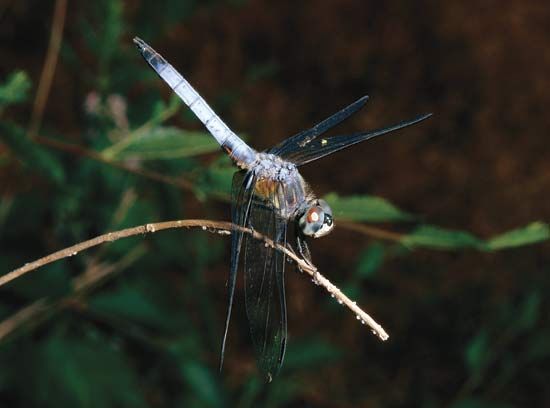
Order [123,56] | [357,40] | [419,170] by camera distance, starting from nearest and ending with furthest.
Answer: [123,56], [419,170], [357,40]

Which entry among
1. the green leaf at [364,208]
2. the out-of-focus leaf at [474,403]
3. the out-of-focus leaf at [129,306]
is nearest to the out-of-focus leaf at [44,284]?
the out-of-focus leaf at [129,306]

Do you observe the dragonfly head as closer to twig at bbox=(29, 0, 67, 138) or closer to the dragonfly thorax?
the dragonfly thorax

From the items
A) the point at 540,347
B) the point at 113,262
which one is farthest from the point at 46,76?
the point at 540,347

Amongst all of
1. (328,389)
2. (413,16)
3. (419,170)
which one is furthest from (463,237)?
(413,16)

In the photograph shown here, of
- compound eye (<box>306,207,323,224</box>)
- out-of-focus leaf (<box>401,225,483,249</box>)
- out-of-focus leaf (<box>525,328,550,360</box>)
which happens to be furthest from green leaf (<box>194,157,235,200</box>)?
out-of-focus leaf (<box>525,328,550,360</box>)

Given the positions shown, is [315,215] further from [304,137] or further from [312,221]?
[304,137]

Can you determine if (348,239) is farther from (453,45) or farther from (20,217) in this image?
(20,217)

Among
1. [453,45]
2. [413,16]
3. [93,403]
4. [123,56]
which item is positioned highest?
[413,16]
